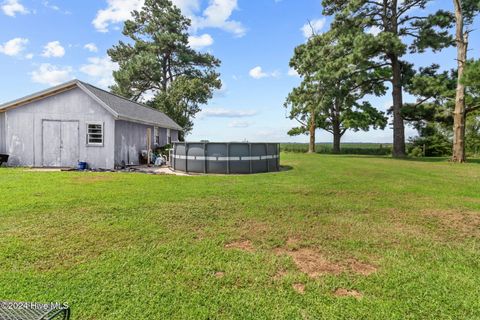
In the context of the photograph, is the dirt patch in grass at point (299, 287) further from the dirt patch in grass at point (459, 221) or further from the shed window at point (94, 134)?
the shed window at point (94, 134)

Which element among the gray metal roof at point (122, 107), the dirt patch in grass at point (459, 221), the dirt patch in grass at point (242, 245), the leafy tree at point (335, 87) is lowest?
the dirt patch in grass at point (242, 245)

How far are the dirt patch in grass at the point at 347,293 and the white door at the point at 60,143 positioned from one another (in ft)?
44.5

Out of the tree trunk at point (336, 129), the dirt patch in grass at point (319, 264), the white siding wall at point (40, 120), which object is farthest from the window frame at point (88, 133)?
the tree trunk at point (336, 129)

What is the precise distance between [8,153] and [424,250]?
655 inches

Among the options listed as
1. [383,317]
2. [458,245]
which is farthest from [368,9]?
[383,317]

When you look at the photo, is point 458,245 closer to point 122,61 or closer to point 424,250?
point 424,250

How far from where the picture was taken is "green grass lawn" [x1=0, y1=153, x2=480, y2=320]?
246 centimetres

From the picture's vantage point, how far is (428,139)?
2773cm

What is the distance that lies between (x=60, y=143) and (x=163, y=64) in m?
21.5

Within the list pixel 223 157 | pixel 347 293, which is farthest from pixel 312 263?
pixel 223 157

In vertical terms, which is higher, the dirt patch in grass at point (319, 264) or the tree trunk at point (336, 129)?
the tree trunk at point (336, 129)

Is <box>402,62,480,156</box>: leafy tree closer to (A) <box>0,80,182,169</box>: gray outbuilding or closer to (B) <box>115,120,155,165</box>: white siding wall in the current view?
(B) <box>115,120,155,165</box>: white siding wall

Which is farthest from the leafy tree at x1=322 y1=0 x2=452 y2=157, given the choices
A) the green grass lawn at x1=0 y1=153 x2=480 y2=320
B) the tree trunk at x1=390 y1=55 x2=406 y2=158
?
the green grass lawn at x1=0 y1=153 x2=480 y2=320

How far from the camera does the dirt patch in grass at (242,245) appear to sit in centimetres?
373
